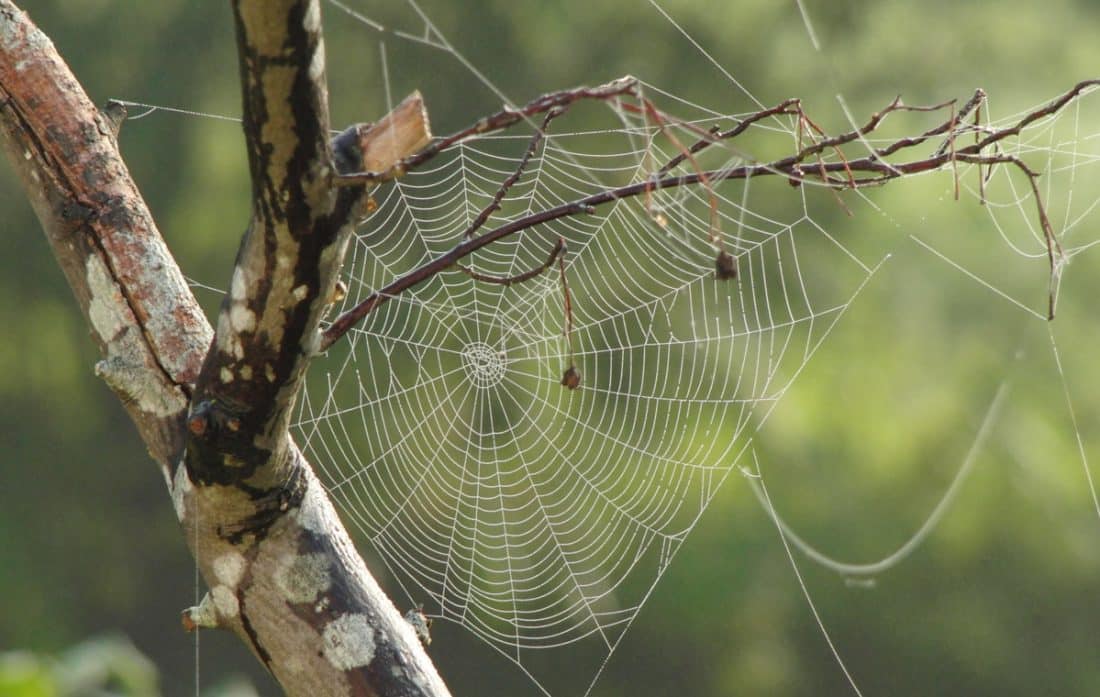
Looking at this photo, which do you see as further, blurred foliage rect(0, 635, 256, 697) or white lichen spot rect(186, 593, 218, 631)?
blurred foliage rect(0, 635, 256, 697)

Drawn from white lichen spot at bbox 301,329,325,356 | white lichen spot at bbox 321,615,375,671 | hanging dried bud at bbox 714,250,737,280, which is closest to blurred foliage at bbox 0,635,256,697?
white lichen spot at bbox 321,615,375,671

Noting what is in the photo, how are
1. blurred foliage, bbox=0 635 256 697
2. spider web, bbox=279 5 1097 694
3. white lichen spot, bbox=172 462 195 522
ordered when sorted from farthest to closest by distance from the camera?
spider web, bbox=279 5 1097 694
blurred foliage, bbox=0 635 256 697
white lichen spot, bbox=172 462 195 522

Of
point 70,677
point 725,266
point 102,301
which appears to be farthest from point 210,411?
point 70,677

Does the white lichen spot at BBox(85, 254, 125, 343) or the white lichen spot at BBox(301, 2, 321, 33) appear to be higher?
the white lichen spot at BBox(301, 2, 321, 33)

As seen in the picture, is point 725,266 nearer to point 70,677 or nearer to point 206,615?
point 206,615

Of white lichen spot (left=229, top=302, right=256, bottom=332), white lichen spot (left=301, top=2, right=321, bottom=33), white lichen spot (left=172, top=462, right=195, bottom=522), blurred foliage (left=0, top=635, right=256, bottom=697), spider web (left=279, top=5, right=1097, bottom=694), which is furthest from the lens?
spider web (left=279, top=5, right=1097, bottom=694)

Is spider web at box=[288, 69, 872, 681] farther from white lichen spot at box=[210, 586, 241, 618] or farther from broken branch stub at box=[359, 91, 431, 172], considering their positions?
broken branch stub at box=[359, 91, 431, 172]

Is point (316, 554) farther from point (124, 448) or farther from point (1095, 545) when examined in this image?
point (124, 448)
